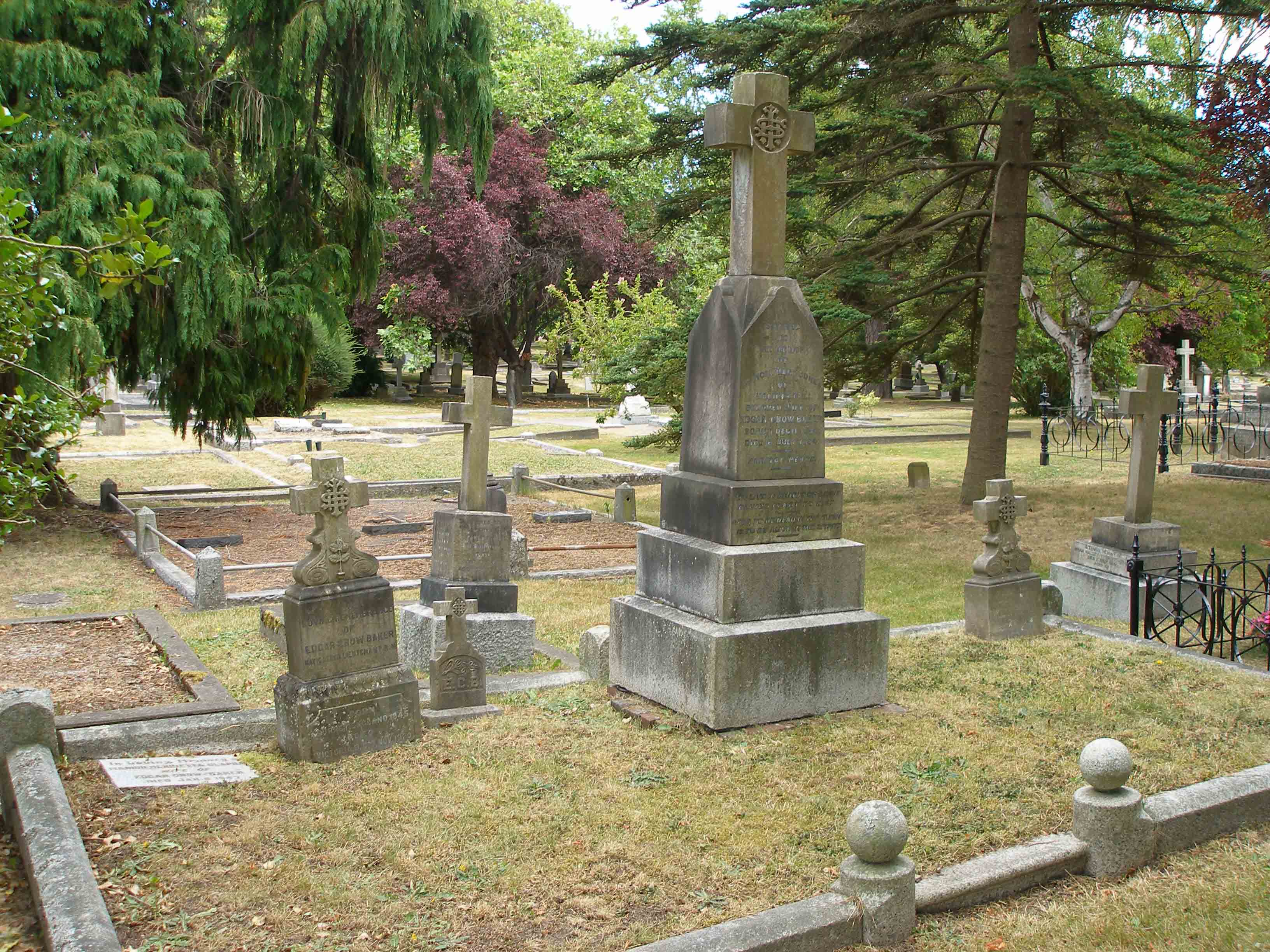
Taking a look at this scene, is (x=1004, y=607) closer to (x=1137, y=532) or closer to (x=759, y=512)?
(x=1137, y=532)

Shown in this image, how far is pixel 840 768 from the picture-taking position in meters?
6.62

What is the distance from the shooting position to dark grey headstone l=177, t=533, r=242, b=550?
15.6 meters

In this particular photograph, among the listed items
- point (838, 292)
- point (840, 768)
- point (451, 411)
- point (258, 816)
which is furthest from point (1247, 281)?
point (258, 816)

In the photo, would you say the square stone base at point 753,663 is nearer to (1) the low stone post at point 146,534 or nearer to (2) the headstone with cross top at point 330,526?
(2) the headstone with cross top at point 330,526

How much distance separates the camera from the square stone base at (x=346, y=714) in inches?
268

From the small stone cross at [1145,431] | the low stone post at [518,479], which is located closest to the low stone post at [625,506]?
the low stone post at [518,479]

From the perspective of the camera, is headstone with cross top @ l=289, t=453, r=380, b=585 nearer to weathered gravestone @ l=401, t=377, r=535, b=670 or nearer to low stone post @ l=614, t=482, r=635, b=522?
weathered gravestone @ l=401, t=377, r=535, b=670

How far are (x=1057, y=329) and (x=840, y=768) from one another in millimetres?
28837

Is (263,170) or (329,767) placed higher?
(263,170)

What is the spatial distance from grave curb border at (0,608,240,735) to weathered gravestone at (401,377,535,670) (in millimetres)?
1621

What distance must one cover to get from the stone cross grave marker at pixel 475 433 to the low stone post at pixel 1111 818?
608cm

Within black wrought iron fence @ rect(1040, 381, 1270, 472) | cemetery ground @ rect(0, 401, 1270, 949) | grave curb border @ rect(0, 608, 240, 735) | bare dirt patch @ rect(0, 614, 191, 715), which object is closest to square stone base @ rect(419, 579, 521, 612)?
cemetery ground @ rect(0, 401, 1270, 949)

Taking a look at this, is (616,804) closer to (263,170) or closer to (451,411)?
(451,411)

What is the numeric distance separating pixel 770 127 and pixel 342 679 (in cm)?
443
